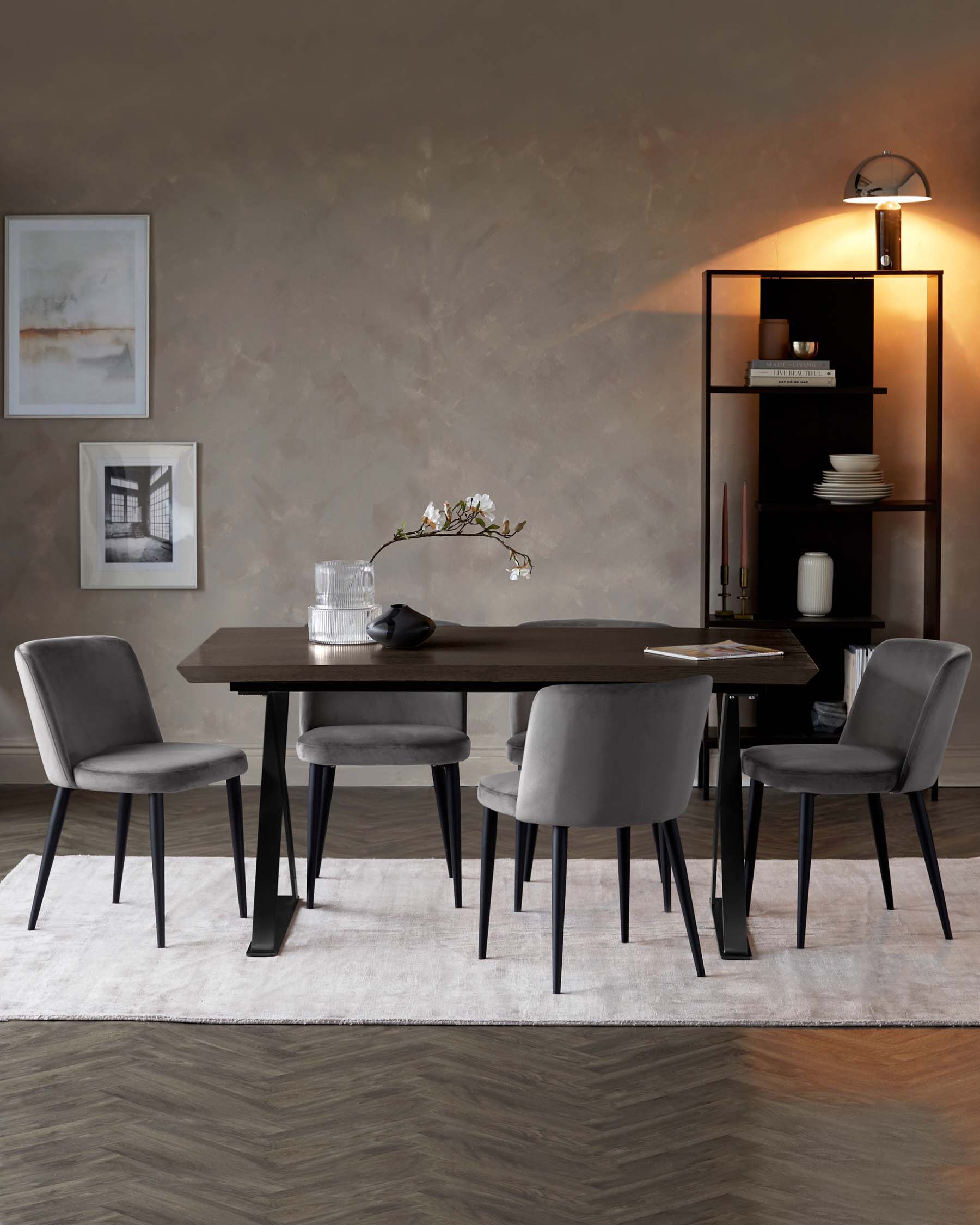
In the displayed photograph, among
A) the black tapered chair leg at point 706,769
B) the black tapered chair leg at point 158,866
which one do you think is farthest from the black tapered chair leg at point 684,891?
the black tapered chair leg at point 706,769

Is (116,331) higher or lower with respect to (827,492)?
higher

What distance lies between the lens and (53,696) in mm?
3623

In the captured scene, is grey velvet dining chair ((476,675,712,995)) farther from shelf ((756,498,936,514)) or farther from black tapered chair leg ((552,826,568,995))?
shelf ((756,498,936,514))

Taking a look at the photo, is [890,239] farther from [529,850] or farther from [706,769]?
[529,850]

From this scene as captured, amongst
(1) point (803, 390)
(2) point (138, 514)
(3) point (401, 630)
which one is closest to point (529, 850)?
(3) point (401, 630)

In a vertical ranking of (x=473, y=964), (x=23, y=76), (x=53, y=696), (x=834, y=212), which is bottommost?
(x=473, y=964)

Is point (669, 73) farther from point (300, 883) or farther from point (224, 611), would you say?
point (300, 883)

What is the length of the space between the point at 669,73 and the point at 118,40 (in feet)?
7.81

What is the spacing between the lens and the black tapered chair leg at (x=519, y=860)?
353 centimetres

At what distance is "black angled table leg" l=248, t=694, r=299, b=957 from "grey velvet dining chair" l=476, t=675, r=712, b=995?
28.1 inches

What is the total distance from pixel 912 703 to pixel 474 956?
→ 147 cm

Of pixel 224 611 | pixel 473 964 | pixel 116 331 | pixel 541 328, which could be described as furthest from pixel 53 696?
pixel 541 328

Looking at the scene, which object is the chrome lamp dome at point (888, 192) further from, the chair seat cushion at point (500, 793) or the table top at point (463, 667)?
the chair seat cushion at point (500, 793)

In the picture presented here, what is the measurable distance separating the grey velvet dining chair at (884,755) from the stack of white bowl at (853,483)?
5.03 feet
